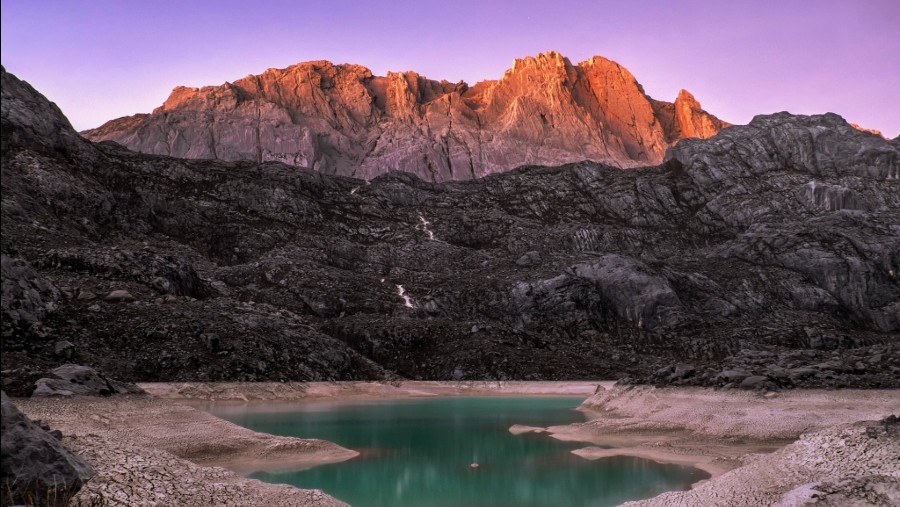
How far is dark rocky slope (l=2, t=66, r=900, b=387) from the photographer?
74.6m

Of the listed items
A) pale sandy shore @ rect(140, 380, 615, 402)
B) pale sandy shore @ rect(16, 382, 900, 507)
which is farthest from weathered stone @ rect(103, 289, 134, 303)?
pale sandy shore @ rect(16, 382, 900, 507)

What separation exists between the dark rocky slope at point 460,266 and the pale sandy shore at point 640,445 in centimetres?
532

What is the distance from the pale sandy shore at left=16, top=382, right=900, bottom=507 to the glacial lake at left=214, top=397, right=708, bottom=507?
7.36 feet

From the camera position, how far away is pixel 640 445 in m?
A: 41.7

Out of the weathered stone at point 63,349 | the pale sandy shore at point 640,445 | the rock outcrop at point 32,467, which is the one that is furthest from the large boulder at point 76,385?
the rock outcrop at point 32,467

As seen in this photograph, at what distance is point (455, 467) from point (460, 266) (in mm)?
115084

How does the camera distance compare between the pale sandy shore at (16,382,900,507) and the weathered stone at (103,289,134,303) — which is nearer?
the pale sandy shore at (16,382,900,507)

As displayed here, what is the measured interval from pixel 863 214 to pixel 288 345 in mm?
141133

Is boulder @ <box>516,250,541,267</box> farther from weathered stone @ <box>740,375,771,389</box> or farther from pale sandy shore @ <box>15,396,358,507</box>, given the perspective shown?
pale sandy shore @ <box>15,396,358,507</box>

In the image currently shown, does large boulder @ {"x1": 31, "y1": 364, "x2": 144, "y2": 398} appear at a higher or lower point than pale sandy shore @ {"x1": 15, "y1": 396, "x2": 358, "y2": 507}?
higher

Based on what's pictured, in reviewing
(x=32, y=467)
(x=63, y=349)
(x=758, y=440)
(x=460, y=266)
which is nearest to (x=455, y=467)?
(x=758, y=440)

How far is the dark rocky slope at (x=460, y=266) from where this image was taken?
245 ft

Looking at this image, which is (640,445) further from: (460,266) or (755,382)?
(460,266)

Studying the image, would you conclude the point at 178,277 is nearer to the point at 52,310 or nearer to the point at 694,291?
the point at 52,310
